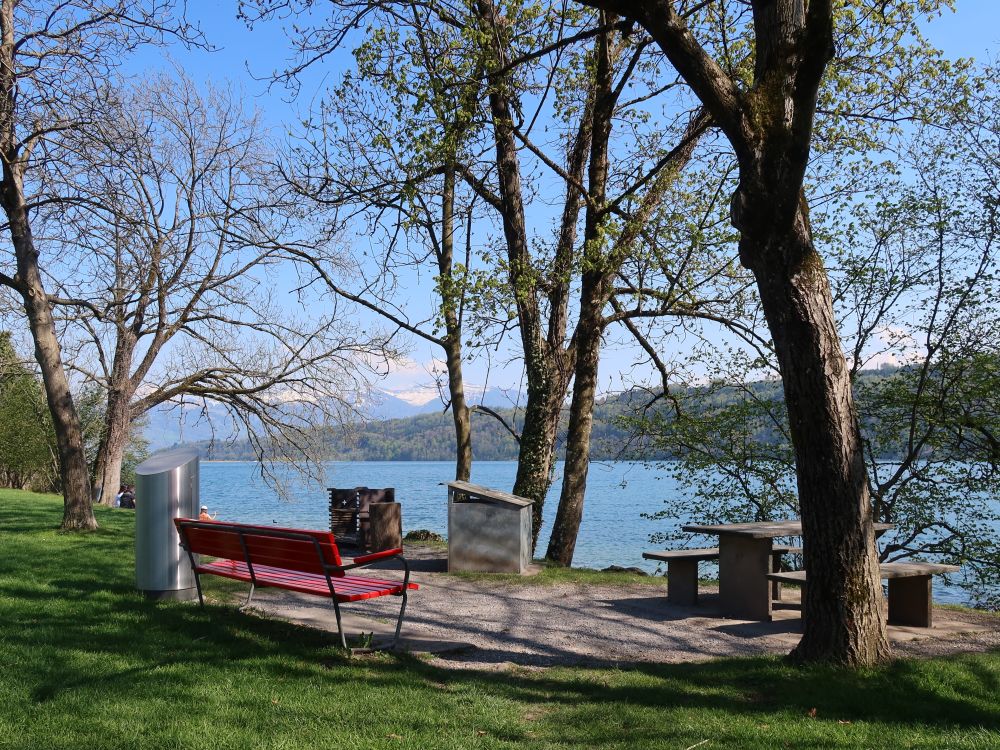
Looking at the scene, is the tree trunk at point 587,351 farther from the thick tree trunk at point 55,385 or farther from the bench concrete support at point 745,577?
the thick tree trunk at point 55,385

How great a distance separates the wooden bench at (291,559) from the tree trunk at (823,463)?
261 cm

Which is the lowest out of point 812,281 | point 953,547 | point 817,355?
point 953,547

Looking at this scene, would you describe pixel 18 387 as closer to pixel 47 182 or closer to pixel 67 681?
pixel 47 182

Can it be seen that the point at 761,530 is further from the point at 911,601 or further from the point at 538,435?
the point at 538,435

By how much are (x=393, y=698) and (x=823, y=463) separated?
9.81 feet

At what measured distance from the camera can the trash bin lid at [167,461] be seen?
736 cm

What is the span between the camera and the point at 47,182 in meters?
13.0

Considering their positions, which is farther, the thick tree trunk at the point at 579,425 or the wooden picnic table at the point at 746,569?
the thick tree trunk at the point at 579,425

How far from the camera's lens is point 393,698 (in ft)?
16.0

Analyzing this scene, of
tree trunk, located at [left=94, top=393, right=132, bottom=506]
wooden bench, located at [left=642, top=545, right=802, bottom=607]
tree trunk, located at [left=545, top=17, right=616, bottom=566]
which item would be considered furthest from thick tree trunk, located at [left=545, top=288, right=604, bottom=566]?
tree trunk, located at [left=94, top=393, right=132, bottom=506]

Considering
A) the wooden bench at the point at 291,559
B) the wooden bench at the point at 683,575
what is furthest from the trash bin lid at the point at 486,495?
the wooden bench at the point at 291,559

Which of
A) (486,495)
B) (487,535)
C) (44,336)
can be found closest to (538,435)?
(486,495)

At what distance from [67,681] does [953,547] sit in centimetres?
1321

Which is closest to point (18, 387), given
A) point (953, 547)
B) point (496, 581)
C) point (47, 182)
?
point (47, 182)
